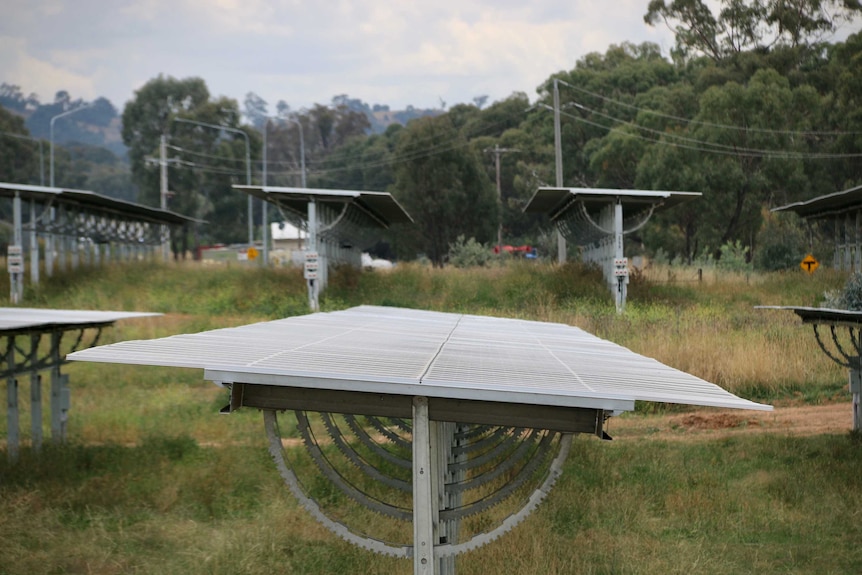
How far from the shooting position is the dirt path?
12359 millimetres

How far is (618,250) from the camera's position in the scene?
21.4 meters

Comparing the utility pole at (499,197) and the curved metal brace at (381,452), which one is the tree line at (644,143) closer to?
the utility pole at (499,197)

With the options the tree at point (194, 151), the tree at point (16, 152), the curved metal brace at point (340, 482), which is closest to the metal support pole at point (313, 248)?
the curved metal brace at point (340, 482)

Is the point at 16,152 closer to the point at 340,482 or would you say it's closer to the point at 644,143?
the point at 644,143

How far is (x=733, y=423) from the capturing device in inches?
528

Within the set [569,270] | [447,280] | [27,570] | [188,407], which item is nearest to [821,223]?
[569,270]

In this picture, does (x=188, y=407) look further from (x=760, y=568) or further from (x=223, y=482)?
(x=760, y=568)

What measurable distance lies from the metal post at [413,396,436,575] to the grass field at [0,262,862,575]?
2170 millimetres

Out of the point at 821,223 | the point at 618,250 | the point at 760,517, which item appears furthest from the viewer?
the point at 821,223

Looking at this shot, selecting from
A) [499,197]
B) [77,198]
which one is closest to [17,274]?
[77,198]

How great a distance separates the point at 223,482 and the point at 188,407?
187 inches

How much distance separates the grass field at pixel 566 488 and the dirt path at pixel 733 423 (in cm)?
8

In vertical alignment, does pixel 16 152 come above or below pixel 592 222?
above

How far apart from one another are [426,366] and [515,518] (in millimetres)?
896
